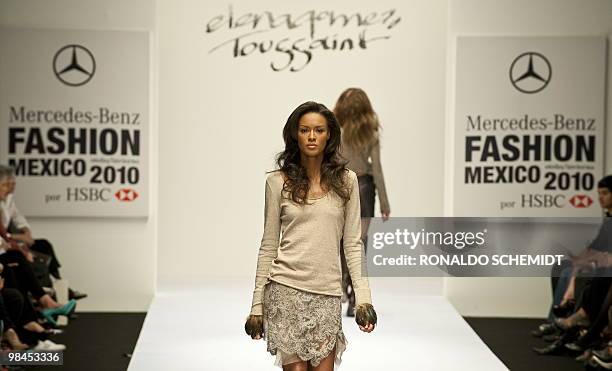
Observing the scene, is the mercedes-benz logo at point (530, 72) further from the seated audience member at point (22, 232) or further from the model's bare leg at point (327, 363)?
the model's bare leg at point (327, 363)

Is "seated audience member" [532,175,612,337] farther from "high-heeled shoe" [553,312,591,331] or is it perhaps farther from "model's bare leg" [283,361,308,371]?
"model's bare leg" [283,361,308,371]

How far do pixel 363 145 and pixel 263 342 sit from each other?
898 millimetres

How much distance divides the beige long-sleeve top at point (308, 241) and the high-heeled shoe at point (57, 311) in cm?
243

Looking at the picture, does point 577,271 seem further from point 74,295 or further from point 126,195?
point 74,295

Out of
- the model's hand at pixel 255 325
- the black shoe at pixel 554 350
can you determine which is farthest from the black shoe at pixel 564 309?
the model's hand at pixel 255 325

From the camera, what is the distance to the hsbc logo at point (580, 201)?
6.05 metres

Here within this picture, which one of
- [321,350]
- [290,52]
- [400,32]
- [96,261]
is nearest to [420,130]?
[400,32]

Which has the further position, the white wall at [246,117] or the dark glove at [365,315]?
the white wall at [246,117]

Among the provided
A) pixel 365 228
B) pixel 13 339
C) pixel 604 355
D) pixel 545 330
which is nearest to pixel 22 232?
pixel 13 339

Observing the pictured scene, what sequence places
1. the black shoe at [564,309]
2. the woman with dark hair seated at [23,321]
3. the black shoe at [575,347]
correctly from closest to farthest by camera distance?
the woman with dark hair seated at [23,321]
the black shoe at [575,347]
the black shoe at [564,309]

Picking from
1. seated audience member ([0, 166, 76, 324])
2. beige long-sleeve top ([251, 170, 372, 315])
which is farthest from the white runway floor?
beige long-sleeve top ([251, 170, 372, 315])

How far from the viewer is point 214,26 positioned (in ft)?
19.6

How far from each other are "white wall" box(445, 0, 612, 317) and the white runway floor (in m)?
0.18

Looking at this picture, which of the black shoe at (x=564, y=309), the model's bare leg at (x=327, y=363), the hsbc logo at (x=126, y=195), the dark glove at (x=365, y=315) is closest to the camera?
the dark glove at (x=365, y=315)
